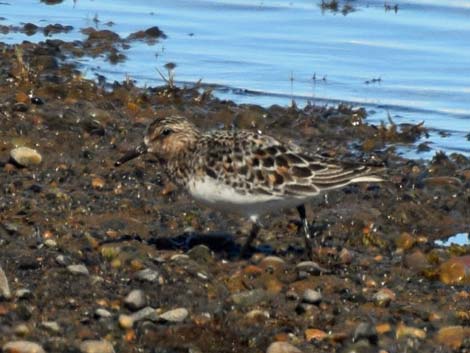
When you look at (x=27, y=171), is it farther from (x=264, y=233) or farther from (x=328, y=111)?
(x=328, y=111)

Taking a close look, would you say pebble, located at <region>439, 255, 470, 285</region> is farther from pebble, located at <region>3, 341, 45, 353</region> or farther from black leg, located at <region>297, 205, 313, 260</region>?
pebble, located at <region>3, 341, 45, 353</region>

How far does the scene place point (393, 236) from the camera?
415 inches

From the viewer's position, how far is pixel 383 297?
356 inches

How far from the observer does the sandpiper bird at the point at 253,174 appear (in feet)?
30.8

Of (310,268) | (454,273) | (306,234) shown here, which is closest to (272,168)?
(306,234)

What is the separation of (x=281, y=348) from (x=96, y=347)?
3.41 feet

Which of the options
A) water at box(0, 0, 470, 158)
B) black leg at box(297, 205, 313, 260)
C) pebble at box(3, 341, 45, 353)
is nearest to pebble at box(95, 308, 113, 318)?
pebble at box(3, 341, 45, 353)

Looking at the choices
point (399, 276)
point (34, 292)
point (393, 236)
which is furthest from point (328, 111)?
point (34, 292)

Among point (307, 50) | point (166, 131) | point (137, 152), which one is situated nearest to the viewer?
point (166, 131)

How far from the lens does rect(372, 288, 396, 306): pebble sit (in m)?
8.99

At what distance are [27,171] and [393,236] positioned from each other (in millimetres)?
2913

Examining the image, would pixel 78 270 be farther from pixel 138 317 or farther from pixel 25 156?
pixel 25 156

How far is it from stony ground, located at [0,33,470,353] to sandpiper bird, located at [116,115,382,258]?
406 millimetres

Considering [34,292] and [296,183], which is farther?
[296,183]
